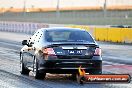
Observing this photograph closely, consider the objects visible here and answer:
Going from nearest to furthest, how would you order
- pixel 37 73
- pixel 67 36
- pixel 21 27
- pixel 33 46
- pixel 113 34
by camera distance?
Result: pixel 37 73 → pixel 67 36 → pixel 33 46 → pixel 113 34 → pixel 21 27

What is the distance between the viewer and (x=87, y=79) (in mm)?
11422

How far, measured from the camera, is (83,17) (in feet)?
256

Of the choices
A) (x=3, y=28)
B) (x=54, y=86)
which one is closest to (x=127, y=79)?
(x=54, y=86)

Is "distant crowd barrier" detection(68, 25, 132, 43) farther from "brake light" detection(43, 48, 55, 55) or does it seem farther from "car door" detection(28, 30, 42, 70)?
"brake light" detection(43, 48, 55, 55)

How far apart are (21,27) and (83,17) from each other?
18082mm

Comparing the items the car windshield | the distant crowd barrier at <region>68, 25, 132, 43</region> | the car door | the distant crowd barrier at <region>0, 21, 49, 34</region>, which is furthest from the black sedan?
the distant crowd barrier at <region>0, 21, 49, 34</region>

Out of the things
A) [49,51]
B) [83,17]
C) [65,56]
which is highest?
[49,51]

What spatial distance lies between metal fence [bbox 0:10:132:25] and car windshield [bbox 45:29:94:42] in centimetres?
4261

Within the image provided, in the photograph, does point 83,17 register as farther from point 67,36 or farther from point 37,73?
point 37,73

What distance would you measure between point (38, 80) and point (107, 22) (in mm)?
47448

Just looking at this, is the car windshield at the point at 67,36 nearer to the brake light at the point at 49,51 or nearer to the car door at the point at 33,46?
the car door at the point at 33,46

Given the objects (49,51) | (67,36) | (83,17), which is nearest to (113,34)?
(67,36)

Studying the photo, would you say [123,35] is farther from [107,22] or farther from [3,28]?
[3,28]

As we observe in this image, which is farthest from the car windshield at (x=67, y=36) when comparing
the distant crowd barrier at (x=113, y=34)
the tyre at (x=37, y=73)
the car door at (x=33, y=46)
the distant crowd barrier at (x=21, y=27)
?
the distant crowd barrier at (x=21, y=27)
